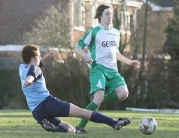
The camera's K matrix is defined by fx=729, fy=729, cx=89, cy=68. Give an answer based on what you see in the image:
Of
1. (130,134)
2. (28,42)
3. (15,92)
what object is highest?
(130,134)

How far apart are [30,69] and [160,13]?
3461 cm

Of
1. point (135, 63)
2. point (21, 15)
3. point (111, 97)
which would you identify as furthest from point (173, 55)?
point (111, 97)

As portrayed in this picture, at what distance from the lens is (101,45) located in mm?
11742

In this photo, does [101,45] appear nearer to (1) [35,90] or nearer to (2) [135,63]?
(2) [135,63]

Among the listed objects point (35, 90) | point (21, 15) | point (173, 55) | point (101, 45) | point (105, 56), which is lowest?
point (173, 55)

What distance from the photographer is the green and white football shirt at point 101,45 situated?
11.7 m

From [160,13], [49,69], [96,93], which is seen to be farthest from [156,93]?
[96,93]

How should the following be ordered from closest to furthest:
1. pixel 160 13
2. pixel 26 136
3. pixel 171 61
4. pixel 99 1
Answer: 1. pixel 26 136
2. pixel 171 61
3. pixel 99 1
4. pixel 160 13

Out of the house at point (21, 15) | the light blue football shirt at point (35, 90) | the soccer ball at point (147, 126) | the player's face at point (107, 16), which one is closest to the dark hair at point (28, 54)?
the light blue football shirt at point (35, 90)

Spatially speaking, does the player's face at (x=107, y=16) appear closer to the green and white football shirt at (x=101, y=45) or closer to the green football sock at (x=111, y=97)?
the green and white football shirt at (x=101, y=45)

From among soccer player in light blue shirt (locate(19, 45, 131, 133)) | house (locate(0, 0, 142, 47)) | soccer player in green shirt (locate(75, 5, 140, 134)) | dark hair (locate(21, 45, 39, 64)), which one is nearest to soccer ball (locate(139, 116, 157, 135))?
soccer player in light blue shirt (locate(19, 45, 131, 133))

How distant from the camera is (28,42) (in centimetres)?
3256

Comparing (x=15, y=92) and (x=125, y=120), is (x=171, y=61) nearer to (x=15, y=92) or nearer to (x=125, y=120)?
(x=15, y=92)

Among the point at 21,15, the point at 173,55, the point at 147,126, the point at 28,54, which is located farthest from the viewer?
the point at 21,15
